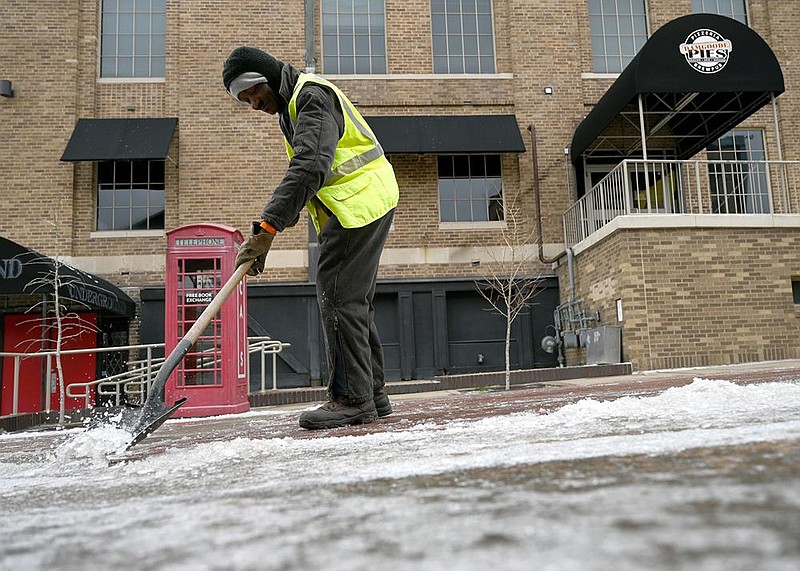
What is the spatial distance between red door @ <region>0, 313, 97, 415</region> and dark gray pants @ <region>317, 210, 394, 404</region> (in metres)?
12.0

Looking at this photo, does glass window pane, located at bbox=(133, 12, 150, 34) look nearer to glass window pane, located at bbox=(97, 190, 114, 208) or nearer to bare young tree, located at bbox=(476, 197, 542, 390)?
glass window pane, located at bbox=(97, 190, 114, 208)

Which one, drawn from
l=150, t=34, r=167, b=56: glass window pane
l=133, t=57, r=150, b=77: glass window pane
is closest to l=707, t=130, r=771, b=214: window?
l=150, t=34, r=167, b=56: glass window pane

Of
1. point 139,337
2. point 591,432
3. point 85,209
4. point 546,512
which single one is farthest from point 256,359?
point 546,512

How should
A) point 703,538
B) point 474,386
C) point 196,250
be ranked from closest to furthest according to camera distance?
point 703,538, point 196,250, point 474,386

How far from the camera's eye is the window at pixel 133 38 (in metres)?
15.1

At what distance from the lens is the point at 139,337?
551 inches

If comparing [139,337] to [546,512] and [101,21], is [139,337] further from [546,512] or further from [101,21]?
[546,512]

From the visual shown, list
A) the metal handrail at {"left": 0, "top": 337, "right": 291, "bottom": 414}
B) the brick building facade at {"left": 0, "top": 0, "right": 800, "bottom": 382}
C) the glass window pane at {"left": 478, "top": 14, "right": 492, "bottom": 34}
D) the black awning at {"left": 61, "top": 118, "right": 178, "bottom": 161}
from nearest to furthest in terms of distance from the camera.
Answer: the metal handrail at {"left": 0, "top": 337, "right": 291, "bottom": 414} < the black awning at {"left": 61, "top": 118, "right": 178, "bottom": 161} < the brick building facade at {"left": 0, "top": 0, "right": 800, "bottom": 382} < the glass window pane at {"left": 478, "top": 14, "right": 492, "bottom": 34}

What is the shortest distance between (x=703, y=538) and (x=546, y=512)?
261mm

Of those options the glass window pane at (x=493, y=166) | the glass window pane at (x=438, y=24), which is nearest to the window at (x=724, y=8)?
the glass window pane at (x=438, y=24)

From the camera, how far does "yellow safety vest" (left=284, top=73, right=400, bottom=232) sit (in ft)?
11.3

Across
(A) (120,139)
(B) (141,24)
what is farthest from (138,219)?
(B) (141,24)

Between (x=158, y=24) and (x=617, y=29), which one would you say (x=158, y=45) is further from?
(x=617, y=29)

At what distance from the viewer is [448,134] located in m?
14.4
